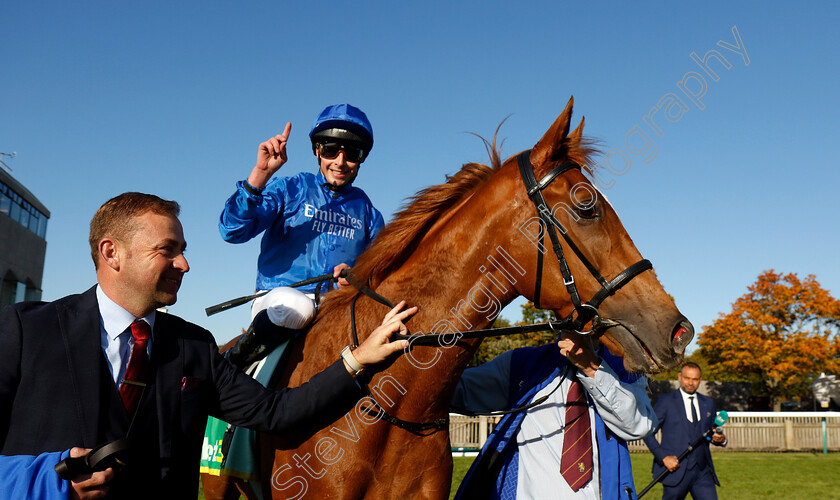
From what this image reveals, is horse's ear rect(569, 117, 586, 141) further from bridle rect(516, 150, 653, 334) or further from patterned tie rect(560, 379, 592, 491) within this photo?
patterned tie rect(560, 379, 592, 491)

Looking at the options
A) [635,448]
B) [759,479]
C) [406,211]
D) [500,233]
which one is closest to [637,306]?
[500,233]

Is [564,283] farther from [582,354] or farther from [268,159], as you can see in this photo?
[268,159]

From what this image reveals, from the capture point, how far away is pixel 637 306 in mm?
2348

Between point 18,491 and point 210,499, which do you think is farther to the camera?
point 210,499

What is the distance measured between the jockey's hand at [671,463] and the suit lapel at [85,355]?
6.41 meters

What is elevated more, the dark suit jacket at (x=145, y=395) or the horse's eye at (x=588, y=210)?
the horse's eye at (x=588, y=210)

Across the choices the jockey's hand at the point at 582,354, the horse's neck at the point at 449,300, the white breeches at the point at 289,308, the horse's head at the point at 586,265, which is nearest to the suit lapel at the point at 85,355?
the white breeches at the point at 289,308

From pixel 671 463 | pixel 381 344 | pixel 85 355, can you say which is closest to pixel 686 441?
pixel 671 463

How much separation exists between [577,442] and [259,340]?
1.65 meters

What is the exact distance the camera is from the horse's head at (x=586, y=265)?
232 cm

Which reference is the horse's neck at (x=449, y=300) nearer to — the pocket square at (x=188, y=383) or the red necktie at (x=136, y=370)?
the pocket square at (x=188, y=383)

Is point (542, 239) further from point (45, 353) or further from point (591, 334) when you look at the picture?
point (45, 353)

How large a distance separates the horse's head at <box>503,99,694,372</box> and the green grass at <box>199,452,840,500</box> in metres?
7.38

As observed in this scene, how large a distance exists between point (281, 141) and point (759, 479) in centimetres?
1236
